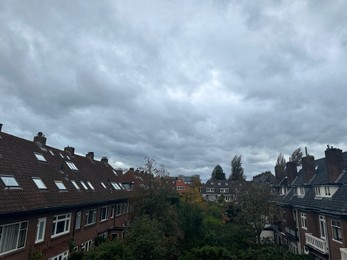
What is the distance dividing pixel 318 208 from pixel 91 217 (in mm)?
20547

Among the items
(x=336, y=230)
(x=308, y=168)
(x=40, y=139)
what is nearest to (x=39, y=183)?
(x=40, y=139)

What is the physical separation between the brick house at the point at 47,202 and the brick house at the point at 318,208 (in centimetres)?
1973

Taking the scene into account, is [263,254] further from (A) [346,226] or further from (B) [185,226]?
(B) [185,226]

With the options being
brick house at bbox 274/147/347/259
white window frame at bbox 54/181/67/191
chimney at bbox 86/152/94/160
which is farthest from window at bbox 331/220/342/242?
chimney at bbox 86/152/94/160

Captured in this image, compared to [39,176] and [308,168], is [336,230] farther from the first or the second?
[39,176]

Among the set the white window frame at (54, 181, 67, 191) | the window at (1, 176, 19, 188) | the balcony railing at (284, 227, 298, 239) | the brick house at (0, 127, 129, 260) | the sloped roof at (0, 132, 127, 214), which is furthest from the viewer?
the balcony railing at (284, 227, 298, 239)

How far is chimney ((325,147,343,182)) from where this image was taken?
2188 centimetres

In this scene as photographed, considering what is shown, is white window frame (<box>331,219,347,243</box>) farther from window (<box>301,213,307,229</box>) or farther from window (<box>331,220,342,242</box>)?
window (<box>301,213,307,229</box>)

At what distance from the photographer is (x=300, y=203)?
26.4 m

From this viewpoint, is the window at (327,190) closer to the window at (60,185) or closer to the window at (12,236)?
the window at (60,185)

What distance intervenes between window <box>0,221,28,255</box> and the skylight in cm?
239

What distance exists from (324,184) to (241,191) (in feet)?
34.1

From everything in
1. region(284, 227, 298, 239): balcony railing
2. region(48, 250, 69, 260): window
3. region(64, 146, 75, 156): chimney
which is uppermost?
region(64, 146, 75, 156): chimney

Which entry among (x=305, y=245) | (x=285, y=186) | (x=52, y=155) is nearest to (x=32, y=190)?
(x=52, y=155)
